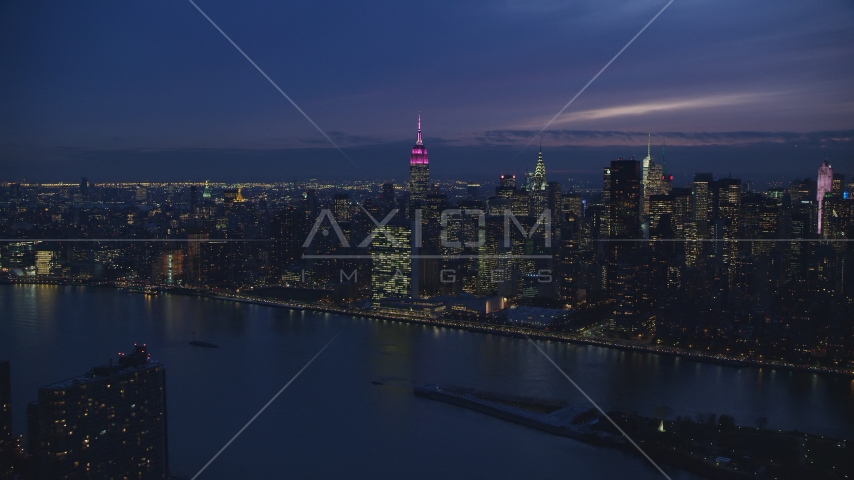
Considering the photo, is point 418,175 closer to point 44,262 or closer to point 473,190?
point 473,190

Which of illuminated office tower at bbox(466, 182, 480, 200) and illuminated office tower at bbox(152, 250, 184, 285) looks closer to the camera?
illuminated office tower at bbox(152, 250, 184, 285)

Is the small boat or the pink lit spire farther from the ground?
the pink lit spire

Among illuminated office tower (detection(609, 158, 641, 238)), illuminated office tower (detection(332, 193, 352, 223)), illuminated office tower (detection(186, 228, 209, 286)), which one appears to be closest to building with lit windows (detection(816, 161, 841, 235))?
illuminated office tower (detection(609, 158, 641, 238))

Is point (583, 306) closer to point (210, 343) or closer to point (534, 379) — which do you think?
point (534, 379)

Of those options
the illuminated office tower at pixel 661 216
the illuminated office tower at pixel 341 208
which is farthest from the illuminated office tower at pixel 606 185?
the illuminated office tower at pixel 341 208

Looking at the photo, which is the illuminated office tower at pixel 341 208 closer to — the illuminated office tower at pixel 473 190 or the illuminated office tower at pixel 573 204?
the illuminated office tower at pixel 473 190

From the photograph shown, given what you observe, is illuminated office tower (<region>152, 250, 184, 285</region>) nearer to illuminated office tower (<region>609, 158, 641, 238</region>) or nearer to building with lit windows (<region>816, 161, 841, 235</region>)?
illuminated office tower (<region>609, 158, 641, 238</region>)

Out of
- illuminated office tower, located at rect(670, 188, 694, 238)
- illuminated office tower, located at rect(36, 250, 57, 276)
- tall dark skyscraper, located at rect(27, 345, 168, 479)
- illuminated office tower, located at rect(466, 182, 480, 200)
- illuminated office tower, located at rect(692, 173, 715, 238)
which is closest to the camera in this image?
tall dark skyscraper, located at rect(27, 345, 168, 479)

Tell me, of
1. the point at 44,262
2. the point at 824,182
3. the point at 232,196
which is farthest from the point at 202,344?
the point at 232,196
